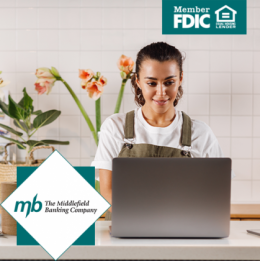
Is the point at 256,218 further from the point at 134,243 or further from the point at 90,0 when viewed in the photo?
the point at 90,0

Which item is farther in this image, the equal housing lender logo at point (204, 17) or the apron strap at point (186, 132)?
the equal housing lender logo at point (204, 17)

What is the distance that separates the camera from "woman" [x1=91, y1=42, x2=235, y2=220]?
4.81 feet

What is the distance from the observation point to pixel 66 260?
0.80 meters

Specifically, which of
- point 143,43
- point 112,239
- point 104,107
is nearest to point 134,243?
point 112,239

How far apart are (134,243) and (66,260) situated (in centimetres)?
18

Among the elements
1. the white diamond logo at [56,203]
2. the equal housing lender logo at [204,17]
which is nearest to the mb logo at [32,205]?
the white diamond logo at [56,203]

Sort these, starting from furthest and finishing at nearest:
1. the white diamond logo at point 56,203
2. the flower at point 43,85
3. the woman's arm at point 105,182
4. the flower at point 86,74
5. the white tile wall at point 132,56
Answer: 1. the white tile wall at point 132,56
2. the flower at point 43,85
3. the flower at point 86,74
4. the woman's arm at point 105,182
5. the white diamond logo at point 56,203

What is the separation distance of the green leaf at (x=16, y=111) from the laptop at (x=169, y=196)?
147 centimetres

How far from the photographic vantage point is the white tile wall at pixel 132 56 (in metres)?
2.44

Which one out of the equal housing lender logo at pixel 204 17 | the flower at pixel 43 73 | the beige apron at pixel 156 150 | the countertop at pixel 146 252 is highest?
the equal housing lender logo at pixel 204 17

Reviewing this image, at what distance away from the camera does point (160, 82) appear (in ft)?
4.77

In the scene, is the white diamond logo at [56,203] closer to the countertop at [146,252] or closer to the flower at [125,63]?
the countertop at [146,252]

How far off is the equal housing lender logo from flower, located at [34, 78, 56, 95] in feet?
3.28

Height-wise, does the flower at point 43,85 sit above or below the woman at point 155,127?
above
